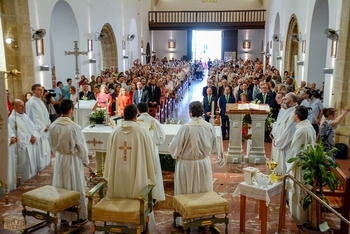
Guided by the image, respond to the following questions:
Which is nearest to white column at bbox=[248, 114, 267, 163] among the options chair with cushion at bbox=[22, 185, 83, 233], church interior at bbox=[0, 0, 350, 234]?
church interior at bbox=[0, 0, 350, 234]

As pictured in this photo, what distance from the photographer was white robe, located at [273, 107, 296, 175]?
585 centimetres

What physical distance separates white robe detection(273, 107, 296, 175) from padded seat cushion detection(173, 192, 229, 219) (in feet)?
5.71

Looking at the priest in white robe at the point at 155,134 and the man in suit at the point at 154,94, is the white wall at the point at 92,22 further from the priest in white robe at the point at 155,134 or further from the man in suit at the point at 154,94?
the priest in white robe at the point at 155,134

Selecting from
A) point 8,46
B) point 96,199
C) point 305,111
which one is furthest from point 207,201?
point 8,46

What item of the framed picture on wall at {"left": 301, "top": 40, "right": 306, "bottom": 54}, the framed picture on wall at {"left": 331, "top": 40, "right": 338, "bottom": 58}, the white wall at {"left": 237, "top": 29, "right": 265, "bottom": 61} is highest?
the white wall at {"left": 237, "top": 29, "right": 265, "bottom": 61}

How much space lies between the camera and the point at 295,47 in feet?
54.8

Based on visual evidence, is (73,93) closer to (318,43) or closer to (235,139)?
(235,139)

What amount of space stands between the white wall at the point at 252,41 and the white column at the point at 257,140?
24753 mm

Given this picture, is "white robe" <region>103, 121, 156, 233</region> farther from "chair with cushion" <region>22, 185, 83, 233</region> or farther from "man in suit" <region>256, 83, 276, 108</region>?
"man in suit" <region>256, 83, 276, 108</region>

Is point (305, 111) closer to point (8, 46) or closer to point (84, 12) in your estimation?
point (8, 46)

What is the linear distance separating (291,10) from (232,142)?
404 inches

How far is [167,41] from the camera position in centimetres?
3319

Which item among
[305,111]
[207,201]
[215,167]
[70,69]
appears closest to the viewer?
[207,201]

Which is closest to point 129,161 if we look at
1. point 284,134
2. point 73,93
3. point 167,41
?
point 284,134
